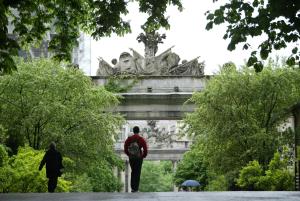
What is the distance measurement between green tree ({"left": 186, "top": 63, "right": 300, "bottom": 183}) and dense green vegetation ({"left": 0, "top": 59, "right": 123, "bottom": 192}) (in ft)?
14.7

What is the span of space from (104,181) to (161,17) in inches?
915

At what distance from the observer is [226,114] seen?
1129 inches

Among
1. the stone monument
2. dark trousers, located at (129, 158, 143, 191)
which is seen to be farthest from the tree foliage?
dark trousers, located at (129, 158, 143, 191)

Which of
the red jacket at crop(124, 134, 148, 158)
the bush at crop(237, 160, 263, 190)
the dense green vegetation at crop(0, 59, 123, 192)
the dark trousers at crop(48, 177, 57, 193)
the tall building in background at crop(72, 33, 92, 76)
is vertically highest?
the tall building in background at crop(72, 33, 92, 76)

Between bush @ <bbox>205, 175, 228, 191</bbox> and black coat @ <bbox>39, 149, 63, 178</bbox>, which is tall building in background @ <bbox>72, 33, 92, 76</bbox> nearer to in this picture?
bush @ <bbox>205, 175, 228, 191</bbox>

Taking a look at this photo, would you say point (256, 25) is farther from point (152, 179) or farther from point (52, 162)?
point (152, 179)

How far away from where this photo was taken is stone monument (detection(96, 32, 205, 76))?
121ft

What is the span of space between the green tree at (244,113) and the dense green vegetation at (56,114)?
4478mm

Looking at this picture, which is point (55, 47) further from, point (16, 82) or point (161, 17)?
point (16, 82)

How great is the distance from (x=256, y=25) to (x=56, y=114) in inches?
612

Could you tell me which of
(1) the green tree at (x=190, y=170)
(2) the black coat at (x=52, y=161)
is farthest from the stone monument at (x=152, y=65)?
(2) the black coat at (x=52, y=161)

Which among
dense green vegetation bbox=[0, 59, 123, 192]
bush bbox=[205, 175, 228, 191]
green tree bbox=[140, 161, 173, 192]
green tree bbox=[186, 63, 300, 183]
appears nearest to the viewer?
dense green vegetation bbox=[0, 59, 123, 192]

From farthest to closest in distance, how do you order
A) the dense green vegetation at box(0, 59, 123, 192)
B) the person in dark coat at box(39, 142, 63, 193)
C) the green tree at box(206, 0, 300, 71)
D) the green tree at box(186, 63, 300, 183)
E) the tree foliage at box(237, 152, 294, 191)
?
the green tree at box(186, 63, 300, 183) → the tree foliage at box(237, 152, 294, 191) → the dense green vegetation at box(0, 59, 123, 192) → the person in dark coat at box(39, 142, 63, 193) → the green tree at box(206, 0, 300, 71)

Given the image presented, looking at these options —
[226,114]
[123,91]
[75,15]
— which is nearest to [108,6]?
[75,15]
